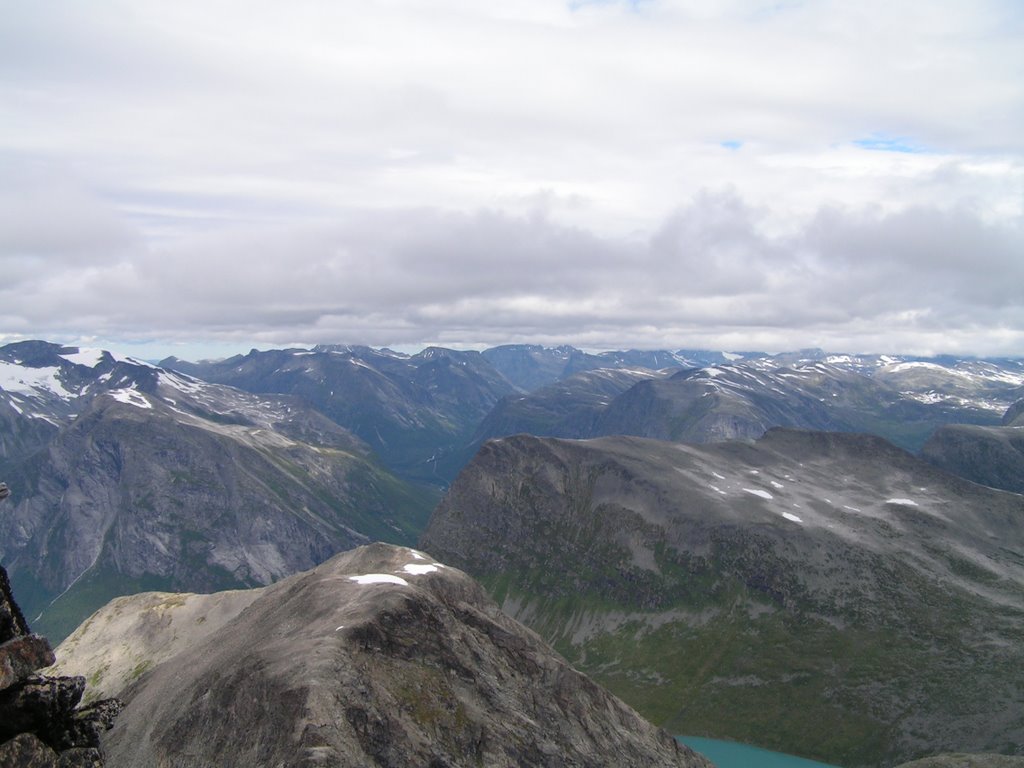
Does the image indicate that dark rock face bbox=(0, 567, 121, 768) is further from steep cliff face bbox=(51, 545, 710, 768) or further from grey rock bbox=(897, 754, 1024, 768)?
grey rock bbox=(897, 754, 1024, 768)

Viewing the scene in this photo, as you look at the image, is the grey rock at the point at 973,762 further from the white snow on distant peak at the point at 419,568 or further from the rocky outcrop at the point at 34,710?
the rocky outcrop at the point at 34,710

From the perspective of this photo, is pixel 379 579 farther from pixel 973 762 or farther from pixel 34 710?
pixel 34 710

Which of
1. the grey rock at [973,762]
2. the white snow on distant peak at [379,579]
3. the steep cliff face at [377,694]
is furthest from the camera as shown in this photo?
the white snow on distant peak at [379,579]

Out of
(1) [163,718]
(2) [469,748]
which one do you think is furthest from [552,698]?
(1) [163,718]

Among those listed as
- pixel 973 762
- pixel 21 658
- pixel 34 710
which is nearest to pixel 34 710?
pixel 34 710

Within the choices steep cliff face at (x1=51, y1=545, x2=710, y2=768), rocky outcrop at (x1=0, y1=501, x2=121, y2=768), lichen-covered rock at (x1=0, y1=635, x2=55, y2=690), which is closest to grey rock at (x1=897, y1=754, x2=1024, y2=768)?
steep cliff face at (x1=51, y1=545, x2=710, y2=768)

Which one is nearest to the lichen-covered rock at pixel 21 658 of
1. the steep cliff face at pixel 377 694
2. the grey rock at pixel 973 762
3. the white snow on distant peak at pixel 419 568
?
the steep cliff face at pixel 377 694
